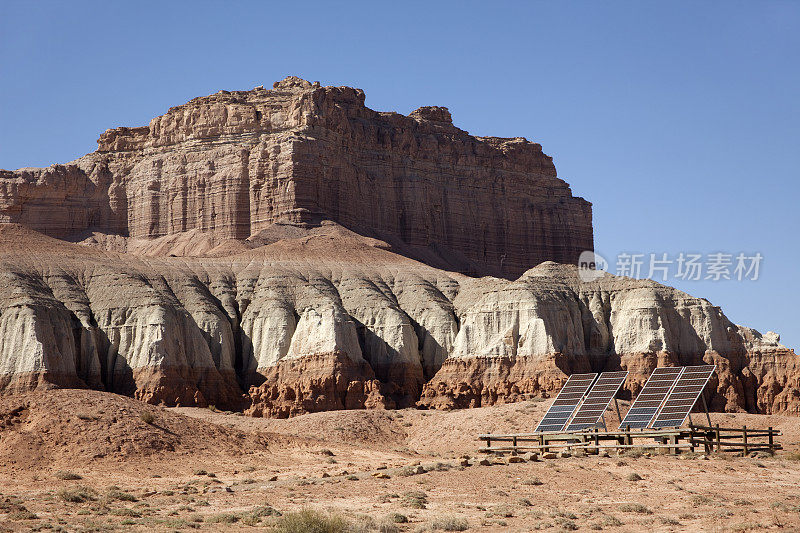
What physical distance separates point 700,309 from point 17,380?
156 ft

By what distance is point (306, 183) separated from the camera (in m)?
131

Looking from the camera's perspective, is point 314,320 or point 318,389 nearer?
point 318,389

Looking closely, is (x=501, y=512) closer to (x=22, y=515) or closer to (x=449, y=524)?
(x=449, y=524)

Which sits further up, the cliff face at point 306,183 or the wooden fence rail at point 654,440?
the cliff face at point 306,183

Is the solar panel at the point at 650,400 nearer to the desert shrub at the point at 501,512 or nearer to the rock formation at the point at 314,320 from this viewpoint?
the desert shrub at the point at 501,512

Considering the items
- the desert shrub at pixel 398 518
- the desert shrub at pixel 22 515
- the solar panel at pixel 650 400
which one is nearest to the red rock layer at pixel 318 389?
the solar panel at pixel 650 400

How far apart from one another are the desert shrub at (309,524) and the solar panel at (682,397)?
20612 millimetres

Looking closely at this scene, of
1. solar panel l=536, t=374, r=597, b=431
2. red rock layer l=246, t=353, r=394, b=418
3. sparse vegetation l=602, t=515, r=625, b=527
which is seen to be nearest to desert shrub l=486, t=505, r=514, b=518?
sparse vegetation l=602, t=515, r=625, b=527

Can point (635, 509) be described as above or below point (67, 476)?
below

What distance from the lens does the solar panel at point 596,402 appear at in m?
52.3

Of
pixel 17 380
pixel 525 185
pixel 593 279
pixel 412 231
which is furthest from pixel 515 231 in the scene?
pixel 17 380

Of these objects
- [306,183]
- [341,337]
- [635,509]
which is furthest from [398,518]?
[306,183]

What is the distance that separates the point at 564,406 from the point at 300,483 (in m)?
15.8

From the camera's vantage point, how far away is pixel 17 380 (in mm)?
80250
